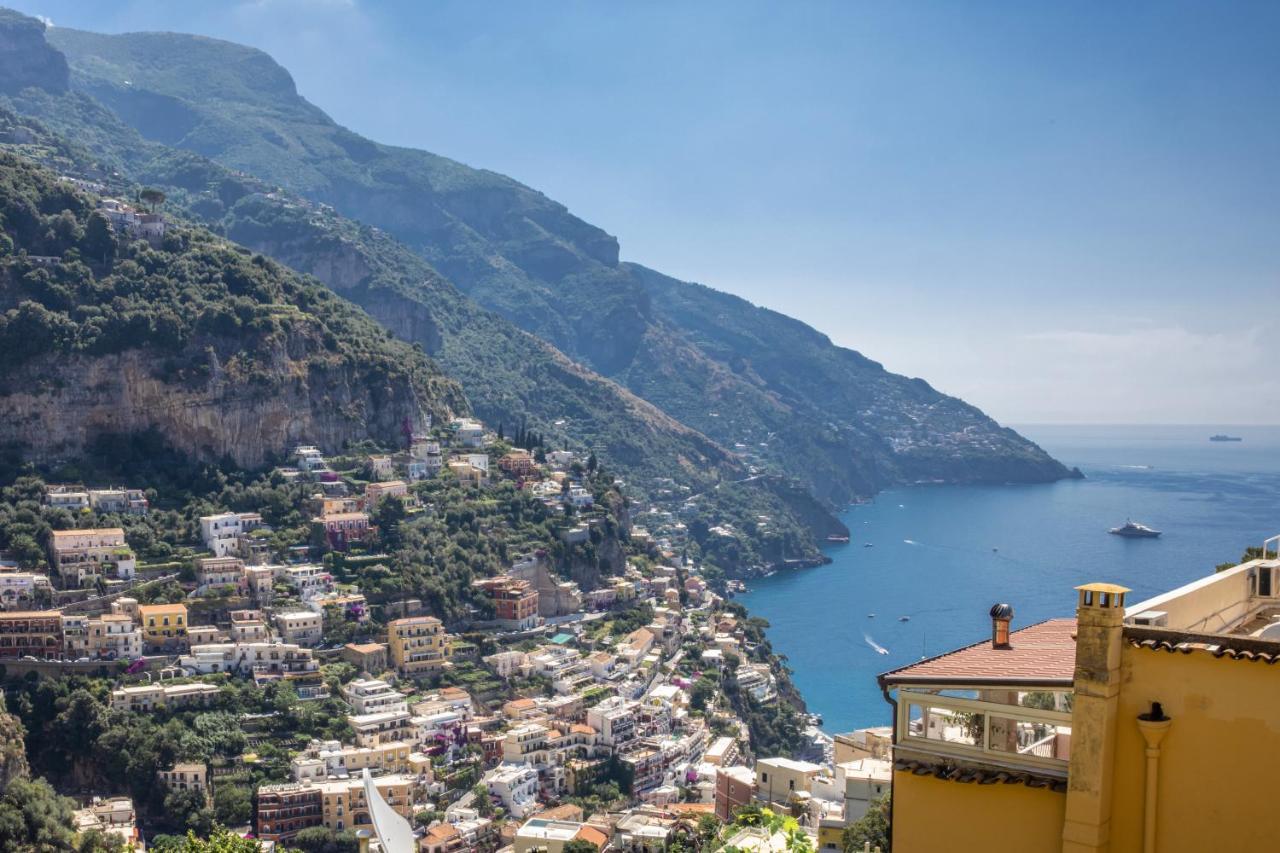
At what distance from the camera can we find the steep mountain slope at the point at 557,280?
400 feet

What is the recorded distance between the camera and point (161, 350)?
41.4 meters

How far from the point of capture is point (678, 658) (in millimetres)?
42250

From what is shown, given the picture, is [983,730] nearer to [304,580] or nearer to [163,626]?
[163,626]

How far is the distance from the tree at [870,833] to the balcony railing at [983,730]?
951 cm

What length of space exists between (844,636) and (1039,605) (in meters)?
11.5

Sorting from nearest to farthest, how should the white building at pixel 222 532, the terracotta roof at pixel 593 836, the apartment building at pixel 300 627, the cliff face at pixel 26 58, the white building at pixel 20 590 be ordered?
the terracotta roof at pixel 593 836 → the white building at pixel 20 590 → the apartment building at pixel 300 627 → the white building at pixel 222 532 → the cliff face at pixel 26 58

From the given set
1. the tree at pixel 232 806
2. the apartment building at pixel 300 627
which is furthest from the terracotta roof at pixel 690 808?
the apartment building at pixel 300 627

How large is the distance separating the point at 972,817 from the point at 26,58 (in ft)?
370

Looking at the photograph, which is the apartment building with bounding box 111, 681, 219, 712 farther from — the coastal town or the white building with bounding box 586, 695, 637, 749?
the white building with bounding box 586, 695, 637, 749

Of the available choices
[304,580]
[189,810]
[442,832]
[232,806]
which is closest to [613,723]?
[442,832]

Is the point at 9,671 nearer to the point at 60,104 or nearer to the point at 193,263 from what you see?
the point at 193,263

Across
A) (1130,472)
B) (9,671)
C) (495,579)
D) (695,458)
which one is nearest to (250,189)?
(695,458)

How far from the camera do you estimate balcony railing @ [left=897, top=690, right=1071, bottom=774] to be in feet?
17.0

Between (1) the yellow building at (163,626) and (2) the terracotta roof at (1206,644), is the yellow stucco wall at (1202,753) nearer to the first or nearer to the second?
(2) the terracotta roof at (1206,644)
